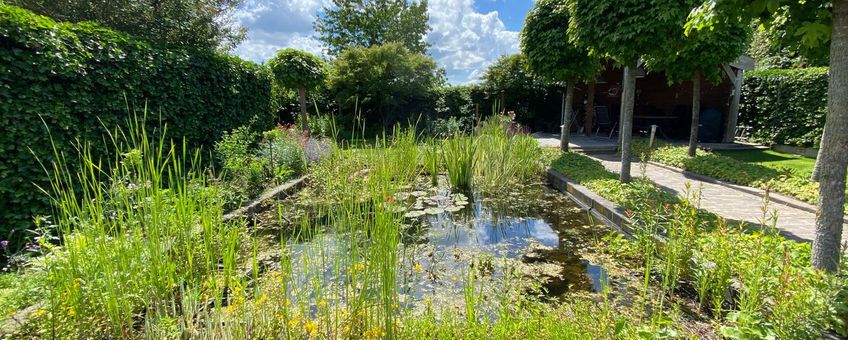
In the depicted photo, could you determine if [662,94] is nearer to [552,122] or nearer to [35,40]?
[552,122]

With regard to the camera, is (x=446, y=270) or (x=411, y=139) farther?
(x=411, y=139)

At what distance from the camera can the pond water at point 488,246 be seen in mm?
2324

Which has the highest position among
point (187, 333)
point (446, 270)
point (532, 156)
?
point (532, 156)

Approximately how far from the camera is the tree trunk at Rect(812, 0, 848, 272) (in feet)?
6.08

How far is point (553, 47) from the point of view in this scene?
6930 mm

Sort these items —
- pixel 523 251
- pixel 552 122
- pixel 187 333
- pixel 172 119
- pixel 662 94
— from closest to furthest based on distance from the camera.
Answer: pixel 187 333
pixel 523 251
pixel 172 119
pixel 662 94
pixel 552 122

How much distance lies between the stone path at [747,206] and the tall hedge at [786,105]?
176 inches

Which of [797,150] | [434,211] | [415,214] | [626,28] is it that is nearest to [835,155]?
[626,28]

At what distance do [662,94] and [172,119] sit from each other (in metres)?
12.7

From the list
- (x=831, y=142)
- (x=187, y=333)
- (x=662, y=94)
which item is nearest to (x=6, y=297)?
(x=187, y=333)

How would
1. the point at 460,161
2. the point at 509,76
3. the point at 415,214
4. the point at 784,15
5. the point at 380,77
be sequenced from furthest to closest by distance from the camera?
the point at 509,76 → the point at 380,77 → the point at 460,161 → the point at 415,214 → the point at 784,15

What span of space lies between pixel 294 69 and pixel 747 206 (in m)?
8.26

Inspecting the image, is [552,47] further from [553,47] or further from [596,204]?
[596,204]

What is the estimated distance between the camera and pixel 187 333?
1.58 m
